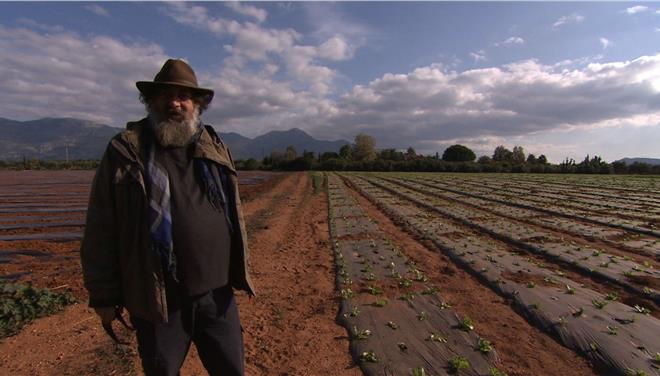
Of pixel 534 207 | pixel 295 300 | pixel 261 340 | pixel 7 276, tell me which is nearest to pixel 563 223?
pixel 534 207

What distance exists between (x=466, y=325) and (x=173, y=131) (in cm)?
403

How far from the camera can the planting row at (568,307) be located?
3.72m

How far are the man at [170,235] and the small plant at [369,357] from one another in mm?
1792

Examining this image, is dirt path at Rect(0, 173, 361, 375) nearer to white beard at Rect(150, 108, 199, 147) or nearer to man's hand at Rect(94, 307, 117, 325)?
man's hand at Rect(94, 307, 117, 325)

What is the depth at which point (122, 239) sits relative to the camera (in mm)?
1969

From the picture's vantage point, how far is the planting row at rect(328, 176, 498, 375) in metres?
3.59

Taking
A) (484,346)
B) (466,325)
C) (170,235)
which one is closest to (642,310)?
(466,325)

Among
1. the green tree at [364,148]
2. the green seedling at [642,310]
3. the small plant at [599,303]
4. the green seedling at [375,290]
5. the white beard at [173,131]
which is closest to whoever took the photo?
the white beard at [173,131]

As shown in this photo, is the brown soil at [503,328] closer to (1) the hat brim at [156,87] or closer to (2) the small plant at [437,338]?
(2) the small plant at [437,338]

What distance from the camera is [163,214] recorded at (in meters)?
1.95

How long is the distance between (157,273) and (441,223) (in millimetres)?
10853

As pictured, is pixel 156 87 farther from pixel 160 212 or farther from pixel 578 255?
pixel 578 255

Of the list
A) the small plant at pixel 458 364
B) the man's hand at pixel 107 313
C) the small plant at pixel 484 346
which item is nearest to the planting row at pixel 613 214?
the small plant at pixel 484 346

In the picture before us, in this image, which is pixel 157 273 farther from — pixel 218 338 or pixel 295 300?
pixel 295 300
